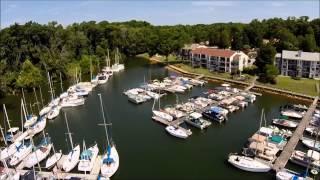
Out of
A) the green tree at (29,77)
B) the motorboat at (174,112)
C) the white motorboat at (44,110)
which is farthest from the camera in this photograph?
the green tree at (29,77)

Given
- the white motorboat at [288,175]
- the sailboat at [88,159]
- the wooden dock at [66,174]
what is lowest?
the wooden dock at [66,174]

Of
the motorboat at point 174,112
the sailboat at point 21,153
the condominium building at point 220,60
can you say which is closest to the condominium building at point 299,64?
the condominium building at point 220,60

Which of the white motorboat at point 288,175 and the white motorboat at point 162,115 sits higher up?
the white motorboat at point 162,115

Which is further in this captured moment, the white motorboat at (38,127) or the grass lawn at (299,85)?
the grass lawn at (299,85)

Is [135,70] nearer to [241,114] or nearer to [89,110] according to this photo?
[89,110]

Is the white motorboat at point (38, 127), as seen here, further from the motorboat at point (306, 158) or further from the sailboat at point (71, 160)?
the motorboat at point (306, 158)

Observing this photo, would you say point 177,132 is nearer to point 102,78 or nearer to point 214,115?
point 214,115

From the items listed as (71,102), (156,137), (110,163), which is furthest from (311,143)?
(71,102)
